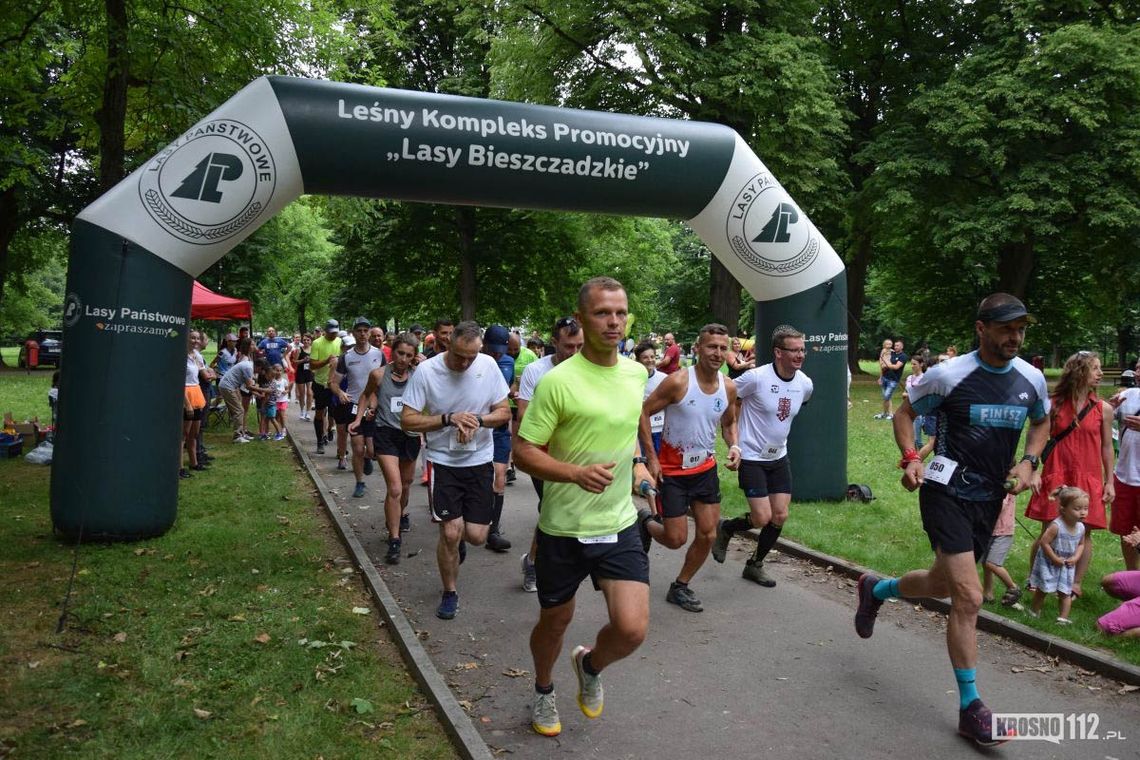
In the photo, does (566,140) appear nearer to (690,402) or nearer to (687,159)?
(687,159)

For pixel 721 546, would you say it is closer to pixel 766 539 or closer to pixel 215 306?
pixel 766 539

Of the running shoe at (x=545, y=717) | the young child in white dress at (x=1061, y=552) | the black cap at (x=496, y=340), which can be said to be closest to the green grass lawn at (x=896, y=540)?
the young child in white dress at (x=1061, y=552)

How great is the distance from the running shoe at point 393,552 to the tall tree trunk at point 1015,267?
2219 centimetres

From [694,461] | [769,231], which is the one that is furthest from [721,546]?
[769,231]

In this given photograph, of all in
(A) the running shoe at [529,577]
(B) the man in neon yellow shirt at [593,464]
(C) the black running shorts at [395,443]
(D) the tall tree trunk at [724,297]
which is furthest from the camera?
(D) the tall tree trunk at [724,297]

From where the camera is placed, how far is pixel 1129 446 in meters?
6.68

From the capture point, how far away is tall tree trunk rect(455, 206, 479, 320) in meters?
28.7

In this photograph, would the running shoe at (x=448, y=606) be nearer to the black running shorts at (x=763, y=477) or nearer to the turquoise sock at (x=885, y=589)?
the black running shorts at (x=763, y=477)

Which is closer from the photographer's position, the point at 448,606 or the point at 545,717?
the point at 545,717

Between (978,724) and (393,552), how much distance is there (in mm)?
5117

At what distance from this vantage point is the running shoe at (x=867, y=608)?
18.0ft

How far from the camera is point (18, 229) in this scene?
2759 centimetres

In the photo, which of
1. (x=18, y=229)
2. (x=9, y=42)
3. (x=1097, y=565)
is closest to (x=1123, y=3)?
(x=1097, y=565)

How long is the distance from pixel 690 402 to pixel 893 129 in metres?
20.1
